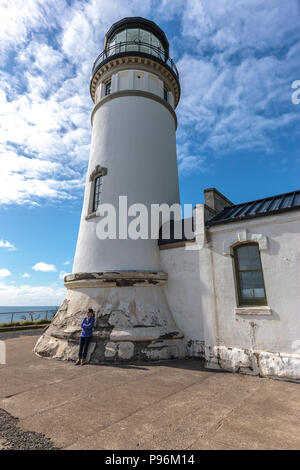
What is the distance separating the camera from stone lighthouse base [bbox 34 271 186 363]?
8.62 metres

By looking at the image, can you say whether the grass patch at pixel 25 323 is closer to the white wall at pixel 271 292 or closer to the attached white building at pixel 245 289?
the attached white building at pixel 245 289

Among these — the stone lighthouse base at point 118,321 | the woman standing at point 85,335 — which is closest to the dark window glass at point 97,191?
the stone lighthouse base at point 118,321

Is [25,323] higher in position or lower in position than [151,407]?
higher

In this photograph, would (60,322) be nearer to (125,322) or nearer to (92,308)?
(92,308)

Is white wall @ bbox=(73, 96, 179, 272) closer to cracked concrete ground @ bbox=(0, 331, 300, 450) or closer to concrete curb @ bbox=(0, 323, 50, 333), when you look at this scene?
cracked concrete ground @ bbox=(0, 331, 300, 450)

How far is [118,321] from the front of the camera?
9117 mm

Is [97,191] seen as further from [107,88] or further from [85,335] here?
[85,335]

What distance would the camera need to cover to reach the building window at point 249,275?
310 inches

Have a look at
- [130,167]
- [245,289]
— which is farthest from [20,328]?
[245,289]

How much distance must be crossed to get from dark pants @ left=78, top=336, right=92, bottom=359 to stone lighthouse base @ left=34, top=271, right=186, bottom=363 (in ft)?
0.51

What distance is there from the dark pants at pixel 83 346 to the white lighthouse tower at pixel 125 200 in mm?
193

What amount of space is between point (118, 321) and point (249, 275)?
15.7 ft

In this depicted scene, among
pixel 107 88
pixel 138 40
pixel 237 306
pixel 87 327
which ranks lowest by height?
pixel 87 327
